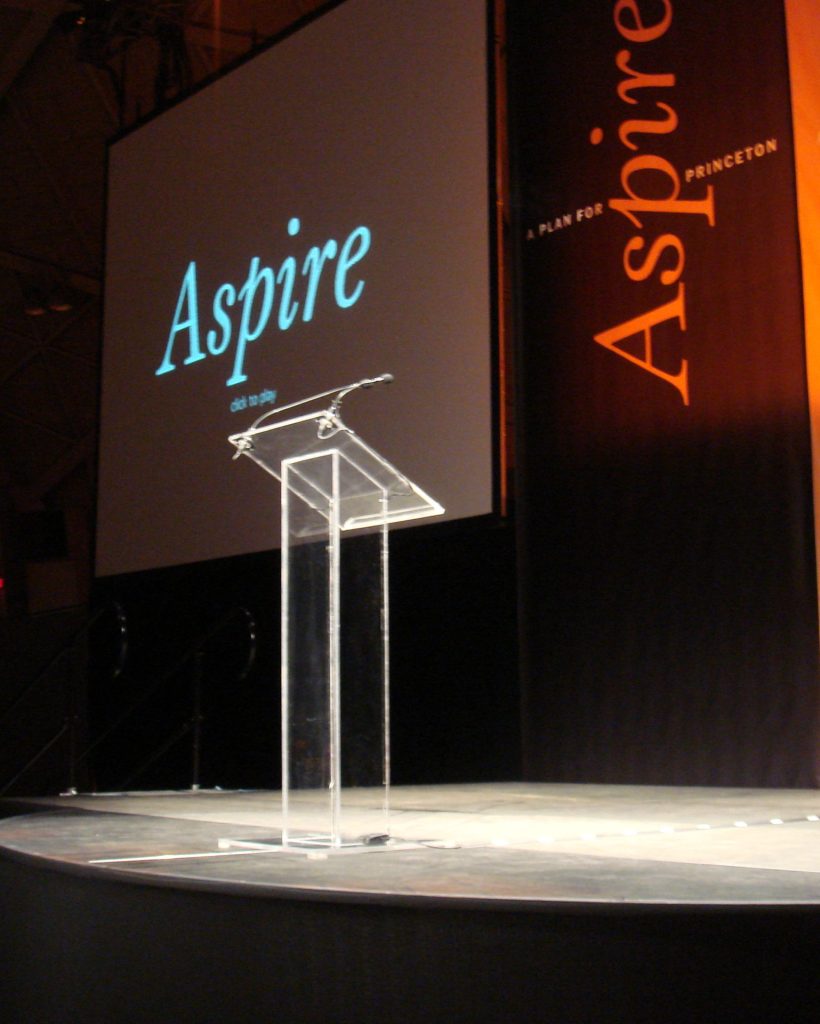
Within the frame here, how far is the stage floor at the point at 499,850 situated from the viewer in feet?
6.07

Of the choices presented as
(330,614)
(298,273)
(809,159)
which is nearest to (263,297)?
(298,273)

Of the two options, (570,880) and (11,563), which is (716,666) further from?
(11,563)

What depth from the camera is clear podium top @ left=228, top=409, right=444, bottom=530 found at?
2510 mm

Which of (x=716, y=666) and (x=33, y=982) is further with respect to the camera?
(x=716, y=666)

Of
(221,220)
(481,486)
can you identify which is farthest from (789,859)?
(221,220)

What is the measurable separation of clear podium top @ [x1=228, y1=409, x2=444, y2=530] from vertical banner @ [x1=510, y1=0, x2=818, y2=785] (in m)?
2.26

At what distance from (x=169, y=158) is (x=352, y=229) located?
72.8 inches

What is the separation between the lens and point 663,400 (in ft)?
16.1

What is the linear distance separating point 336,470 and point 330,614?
30 cm

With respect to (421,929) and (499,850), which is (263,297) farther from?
(421,929)

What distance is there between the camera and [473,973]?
1.74 m

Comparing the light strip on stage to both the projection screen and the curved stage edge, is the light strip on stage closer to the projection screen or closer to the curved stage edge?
the curved stage edge

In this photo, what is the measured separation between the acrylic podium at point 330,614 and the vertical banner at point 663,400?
2.27 metres

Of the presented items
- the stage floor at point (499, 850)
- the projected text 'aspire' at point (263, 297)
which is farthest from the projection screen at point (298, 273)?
the stage floor at point (499, 850)
